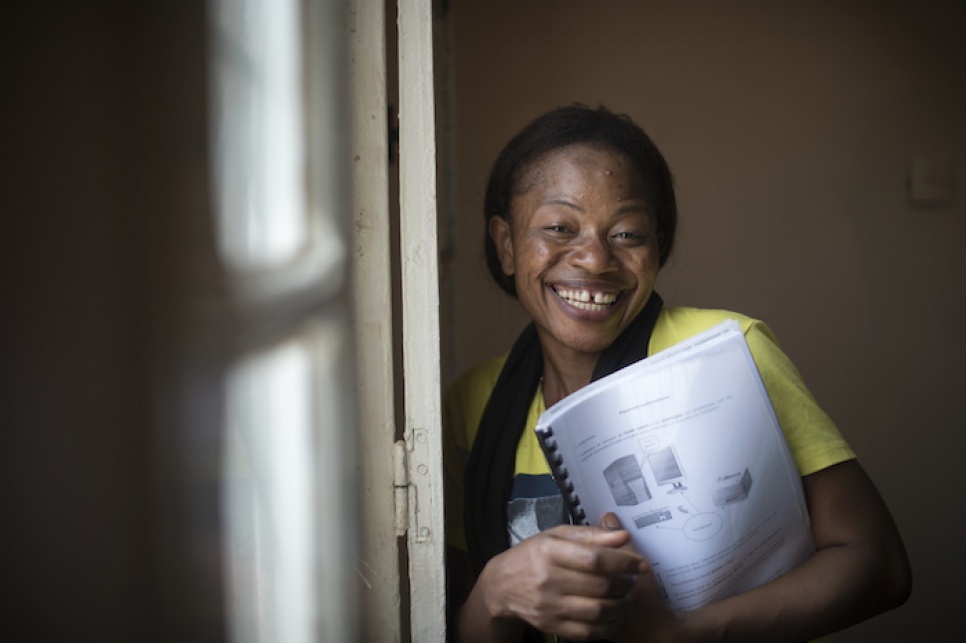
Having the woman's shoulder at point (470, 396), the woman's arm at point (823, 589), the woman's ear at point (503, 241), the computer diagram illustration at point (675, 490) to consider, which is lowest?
the woman's arm at point (823, 589)

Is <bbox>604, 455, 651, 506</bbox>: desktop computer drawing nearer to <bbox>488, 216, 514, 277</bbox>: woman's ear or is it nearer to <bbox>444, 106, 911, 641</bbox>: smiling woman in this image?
<bbox>444, 106, 911, 641</bbox>: smiling woman

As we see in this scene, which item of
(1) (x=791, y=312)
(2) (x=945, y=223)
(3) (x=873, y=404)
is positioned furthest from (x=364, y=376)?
(2) (x=945, y=223)

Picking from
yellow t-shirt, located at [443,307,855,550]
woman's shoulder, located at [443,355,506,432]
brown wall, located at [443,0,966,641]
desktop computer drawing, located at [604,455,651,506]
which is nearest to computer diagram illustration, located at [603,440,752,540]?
desktop computer drawing, located at [604,455,651,506]

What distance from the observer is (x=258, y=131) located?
2.37ft

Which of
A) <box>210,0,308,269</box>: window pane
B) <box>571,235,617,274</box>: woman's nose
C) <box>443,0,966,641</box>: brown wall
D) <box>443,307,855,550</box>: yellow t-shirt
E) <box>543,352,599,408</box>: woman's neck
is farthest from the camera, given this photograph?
<box>443,0,966,641</box>: brown wall

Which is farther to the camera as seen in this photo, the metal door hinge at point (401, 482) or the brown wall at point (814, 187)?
the brown wall at point (814, 187)

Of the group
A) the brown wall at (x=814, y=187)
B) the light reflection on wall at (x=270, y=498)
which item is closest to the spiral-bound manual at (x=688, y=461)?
the light reflection on wall at (x=270, y=498)

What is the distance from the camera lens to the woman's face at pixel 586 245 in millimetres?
1000

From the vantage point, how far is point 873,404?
183 cm

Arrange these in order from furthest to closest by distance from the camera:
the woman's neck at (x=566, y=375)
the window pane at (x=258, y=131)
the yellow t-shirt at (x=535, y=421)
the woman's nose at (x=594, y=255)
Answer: the woman's neck at (x=566, y=375) < the woman's nose at (x=594, y=255) < the yellow t-shirt at (x=535, y=421) < the window pane at (x=258, y=131)

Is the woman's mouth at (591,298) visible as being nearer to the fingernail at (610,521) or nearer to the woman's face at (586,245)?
the woman's face at (586,245)

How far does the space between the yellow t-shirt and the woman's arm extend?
0.12 feet

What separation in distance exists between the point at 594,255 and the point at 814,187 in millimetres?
1069

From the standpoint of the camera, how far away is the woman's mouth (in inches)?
40.1
